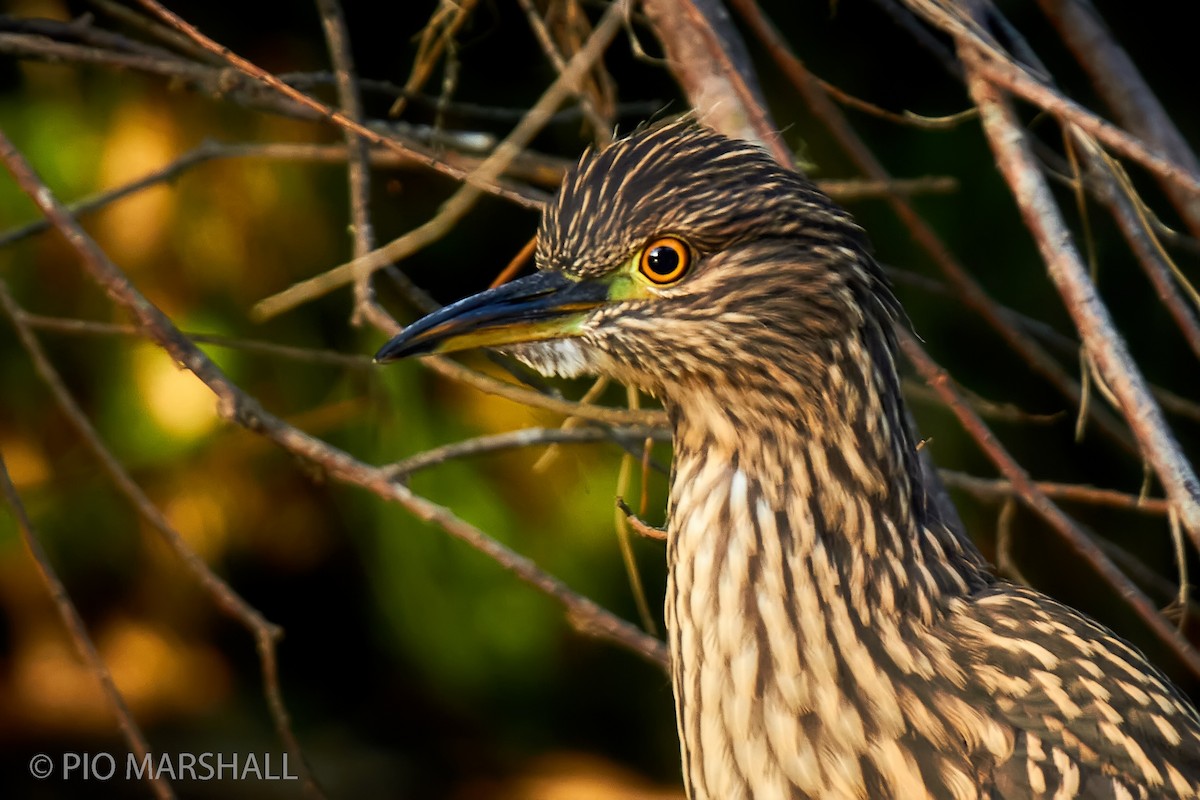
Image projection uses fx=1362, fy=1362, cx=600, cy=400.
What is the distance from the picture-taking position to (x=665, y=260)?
189 cm

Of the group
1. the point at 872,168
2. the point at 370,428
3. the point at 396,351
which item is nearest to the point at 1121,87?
the point at 872,168

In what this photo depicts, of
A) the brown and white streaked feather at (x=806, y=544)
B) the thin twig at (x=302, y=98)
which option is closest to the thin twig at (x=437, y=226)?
the thin twig at (x=302, y=98)

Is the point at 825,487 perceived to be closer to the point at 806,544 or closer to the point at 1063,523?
the point at 806,544

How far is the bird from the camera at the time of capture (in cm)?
183

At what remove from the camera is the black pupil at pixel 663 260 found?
6.16 ft

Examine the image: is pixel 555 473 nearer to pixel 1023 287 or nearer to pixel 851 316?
pixel 1023 287

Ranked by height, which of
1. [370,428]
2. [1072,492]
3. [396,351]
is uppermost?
[370,428]

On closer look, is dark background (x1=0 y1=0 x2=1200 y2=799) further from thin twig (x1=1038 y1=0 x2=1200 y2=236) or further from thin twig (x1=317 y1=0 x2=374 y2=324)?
thin twig (x1=317 y1=0 x2=374 y2=324)

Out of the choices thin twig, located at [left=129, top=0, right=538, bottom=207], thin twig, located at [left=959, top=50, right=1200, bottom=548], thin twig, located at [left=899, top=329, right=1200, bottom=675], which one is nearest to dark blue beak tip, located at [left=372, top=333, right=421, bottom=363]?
thin twig, located at [left=129, top=0, right=538, bottom=207]

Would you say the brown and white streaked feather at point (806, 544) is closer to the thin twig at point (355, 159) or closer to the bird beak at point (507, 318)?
the bird beak at point (507, 318)

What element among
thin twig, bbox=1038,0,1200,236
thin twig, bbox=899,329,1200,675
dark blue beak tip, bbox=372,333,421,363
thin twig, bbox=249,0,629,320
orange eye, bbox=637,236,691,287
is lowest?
thin twig, bbox=899,329,1200,675

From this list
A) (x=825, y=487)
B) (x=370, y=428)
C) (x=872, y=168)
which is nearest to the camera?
(x=825, y=487)

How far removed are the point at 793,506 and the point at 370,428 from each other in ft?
6.06

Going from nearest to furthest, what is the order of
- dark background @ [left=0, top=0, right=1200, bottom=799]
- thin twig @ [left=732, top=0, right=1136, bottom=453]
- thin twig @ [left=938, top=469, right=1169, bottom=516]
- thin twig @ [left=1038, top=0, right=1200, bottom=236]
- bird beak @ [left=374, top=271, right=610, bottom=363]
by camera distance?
bird beak @ [left=374, top=271, right=610, bottom=363], thin twig @ [left=938, top=469, right=1169, bottom=516], thin twig @ [left=732, top=0, right=1136, bottom=453], thin twig @ [left=1038, top=0, right=1200, bottom=236], dark background @ [left=0, top=0, right=1200, bottom=799]
